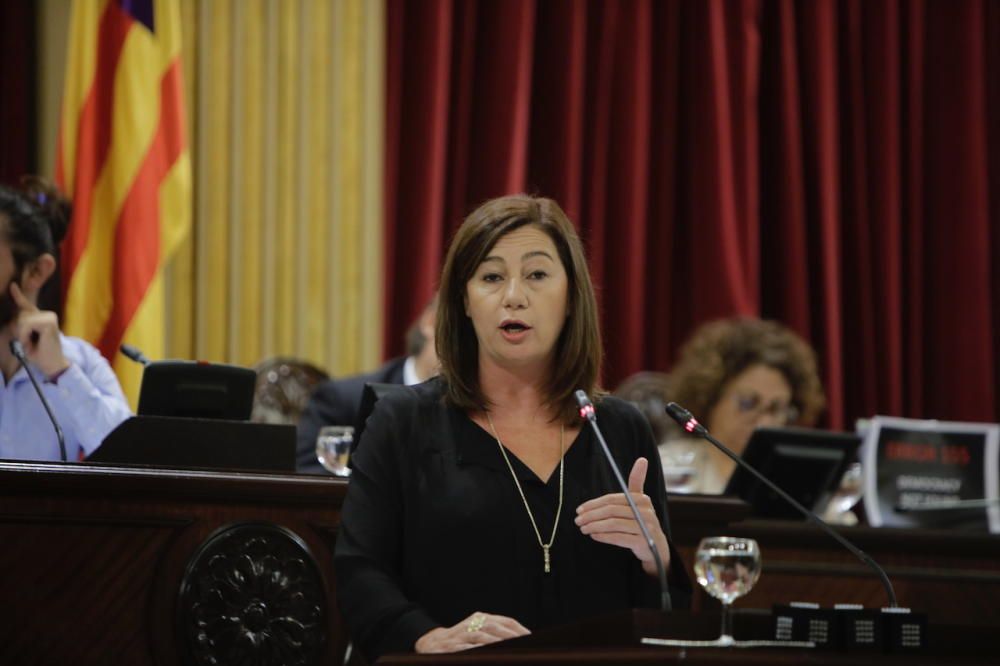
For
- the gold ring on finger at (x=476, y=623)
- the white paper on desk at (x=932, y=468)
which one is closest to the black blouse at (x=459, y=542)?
the gold ring on finger at (x=476, y=623)

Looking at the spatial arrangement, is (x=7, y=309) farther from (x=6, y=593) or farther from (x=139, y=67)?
(x=139, y=67)

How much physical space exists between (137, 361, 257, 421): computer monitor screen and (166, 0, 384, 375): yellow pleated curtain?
186cm

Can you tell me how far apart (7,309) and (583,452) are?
1.43 metres

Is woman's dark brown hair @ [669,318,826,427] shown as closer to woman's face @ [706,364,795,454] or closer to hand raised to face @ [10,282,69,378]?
woman's face @ [706,364,795,454]

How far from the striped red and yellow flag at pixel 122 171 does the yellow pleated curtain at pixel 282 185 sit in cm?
25

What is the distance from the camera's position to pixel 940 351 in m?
5.31

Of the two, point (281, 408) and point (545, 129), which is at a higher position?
point (545, 129)

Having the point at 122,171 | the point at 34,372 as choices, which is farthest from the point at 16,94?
the point at 34,372

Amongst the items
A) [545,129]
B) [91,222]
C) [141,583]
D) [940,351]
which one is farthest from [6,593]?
[940,351]

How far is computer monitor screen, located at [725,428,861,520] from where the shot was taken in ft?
10.5

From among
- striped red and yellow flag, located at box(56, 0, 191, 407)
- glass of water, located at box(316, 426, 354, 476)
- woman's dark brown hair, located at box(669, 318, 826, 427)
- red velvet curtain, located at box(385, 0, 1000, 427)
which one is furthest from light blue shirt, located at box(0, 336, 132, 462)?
red velvet curtain, located at box(385, 0, 1000, 427)

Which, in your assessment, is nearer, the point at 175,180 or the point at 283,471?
the point at 283,471

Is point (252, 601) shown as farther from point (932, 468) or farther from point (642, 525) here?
point (932, 468)

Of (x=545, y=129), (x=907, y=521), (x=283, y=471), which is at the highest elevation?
(x=545, y=129)
